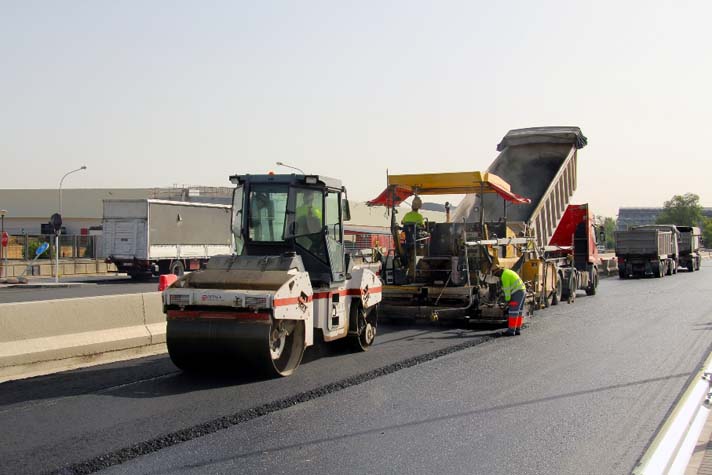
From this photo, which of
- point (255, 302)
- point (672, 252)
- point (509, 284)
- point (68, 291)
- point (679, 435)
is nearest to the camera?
point (679, 435)

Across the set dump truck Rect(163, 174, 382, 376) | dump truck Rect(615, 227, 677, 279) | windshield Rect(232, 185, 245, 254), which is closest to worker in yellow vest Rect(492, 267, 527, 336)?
dump truck Rect(163, 174, 382, 376)

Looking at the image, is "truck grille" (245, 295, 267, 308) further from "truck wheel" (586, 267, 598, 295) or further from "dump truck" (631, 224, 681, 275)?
"dump truck" (631, 224, 681, 275)

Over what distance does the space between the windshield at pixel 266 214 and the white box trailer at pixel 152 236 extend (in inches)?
746

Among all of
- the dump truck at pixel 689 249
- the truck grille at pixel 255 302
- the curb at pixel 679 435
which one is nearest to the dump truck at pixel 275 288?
the truck grille at pixel 255 302

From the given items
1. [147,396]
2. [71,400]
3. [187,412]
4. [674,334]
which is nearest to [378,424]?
[187,412]

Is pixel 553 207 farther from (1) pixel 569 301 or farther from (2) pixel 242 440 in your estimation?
(2) pixel 242 440

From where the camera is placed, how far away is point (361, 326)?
34.5 ft

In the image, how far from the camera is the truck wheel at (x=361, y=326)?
406 inches

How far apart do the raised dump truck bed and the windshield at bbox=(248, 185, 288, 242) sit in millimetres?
9750

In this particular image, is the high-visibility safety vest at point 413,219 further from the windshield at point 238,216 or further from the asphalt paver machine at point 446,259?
the windshield at point 238,216

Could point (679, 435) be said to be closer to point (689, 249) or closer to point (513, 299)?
point (513, 299)

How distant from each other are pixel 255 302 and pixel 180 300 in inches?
34.8

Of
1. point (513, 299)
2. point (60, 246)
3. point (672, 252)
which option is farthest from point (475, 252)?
point (60, 246)

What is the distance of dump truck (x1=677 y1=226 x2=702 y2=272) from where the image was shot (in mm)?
39188
